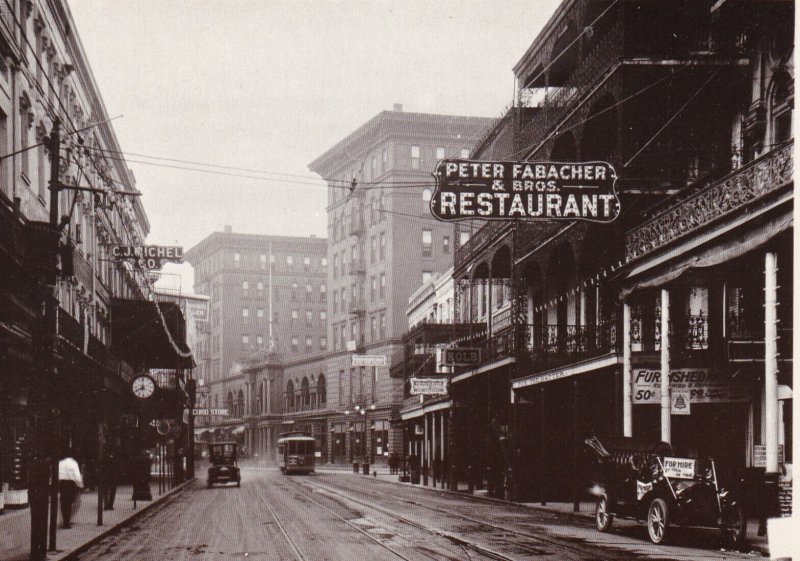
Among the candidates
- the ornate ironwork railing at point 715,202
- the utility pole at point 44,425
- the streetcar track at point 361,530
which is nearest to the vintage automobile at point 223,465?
the streetcar track at point 361,530

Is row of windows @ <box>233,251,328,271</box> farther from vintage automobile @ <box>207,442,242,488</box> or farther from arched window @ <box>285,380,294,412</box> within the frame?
vintage automobile @ <box>207,442,242,488</box>

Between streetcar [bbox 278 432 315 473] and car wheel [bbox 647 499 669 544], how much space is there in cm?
5557

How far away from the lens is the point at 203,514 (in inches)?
1113

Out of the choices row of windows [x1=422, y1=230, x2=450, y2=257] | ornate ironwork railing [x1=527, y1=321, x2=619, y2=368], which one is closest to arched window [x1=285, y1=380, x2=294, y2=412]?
row of windows [x1=422, y1=230, x2=450, y2=257]

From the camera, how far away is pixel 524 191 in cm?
2478

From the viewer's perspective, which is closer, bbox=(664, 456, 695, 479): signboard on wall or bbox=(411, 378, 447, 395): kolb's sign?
bbox=(664, 456, 695, 479): signboard on wall

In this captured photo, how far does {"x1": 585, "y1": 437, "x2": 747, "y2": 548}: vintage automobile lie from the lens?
1848 cm

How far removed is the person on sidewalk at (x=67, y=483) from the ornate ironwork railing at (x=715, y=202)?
1267 centimetres

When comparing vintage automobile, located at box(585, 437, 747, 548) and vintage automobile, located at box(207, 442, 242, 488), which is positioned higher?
vintage automobile, located at box(585, 437, 747, 548)

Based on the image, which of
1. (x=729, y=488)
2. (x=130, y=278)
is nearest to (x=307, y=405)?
(x=130, y=278)

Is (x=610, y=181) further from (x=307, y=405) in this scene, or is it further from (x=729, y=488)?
(x=307, y=405)

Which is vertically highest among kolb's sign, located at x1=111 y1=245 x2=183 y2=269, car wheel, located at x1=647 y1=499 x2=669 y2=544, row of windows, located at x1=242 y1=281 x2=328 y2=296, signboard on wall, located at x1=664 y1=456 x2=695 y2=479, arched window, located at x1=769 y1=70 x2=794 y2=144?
row of windows, located at x1=242 y1=281 x2=328 y2=296

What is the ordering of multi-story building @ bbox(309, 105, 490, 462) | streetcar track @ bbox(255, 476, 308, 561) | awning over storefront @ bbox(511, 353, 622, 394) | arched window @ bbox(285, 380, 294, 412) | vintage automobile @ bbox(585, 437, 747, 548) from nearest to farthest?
streetcar track @ bbox(255, 476, 308, 561) → vintage automobile @ bbox(585, 437, 747, 548) → awning over storefront @ bbox(511, 353, 622, 394) → multi-story building @ bbox(309, 105, 490, 462) → arched window @ bbox(285, 380, 294, 412)

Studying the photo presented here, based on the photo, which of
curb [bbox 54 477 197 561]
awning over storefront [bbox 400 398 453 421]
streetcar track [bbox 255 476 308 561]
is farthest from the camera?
awning over storefront [bbox 400 398 453 421]
